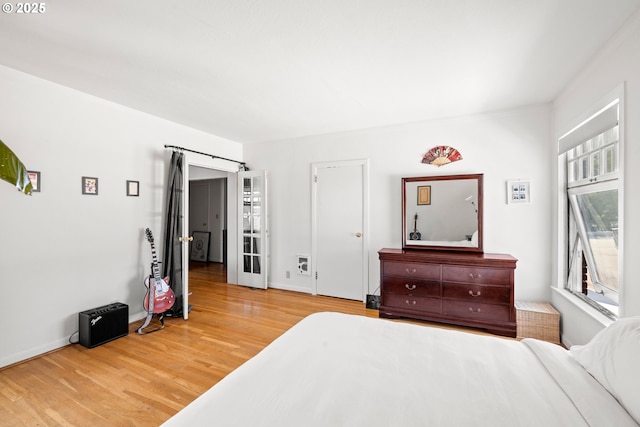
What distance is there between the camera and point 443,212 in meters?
3.67

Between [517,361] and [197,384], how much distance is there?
Answer: 2.15 meters

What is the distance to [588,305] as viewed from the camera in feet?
8.19

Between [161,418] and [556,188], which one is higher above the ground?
[556,188]

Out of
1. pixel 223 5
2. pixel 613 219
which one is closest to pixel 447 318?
pixel 613 219

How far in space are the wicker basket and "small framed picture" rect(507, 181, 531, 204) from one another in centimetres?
123

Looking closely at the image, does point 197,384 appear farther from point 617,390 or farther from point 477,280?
point 477,280

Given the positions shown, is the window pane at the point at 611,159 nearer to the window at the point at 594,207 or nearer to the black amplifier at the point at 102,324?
the window at the point at 594,207

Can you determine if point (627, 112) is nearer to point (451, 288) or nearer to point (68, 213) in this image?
point (451, 288)

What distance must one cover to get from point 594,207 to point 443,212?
4.71 ft

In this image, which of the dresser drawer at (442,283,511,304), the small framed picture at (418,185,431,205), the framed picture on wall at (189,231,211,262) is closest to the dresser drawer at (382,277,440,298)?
the dresser drawer at (442,283,511,304)

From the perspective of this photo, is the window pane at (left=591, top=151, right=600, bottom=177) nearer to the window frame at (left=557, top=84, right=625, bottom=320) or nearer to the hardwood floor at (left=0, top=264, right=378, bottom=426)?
the window frame at (left=557, top=84, right=625, bottom=320)

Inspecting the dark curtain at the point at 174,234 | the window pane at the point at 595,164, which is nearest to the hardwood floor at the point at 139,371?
the dark curtain at the point at 174,234

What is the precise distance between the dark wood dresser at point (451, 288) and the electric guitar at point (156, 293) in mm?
2598

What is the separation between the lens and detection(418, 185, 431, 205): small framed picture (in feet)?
12.3
